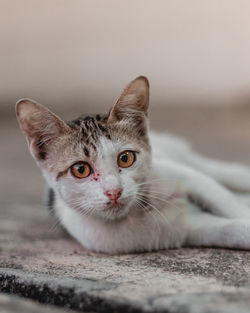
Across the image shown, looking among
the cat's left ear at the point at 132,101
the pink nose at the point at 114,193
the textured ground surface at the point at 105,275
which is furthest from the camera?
the cat's left ear at the point at 132,101

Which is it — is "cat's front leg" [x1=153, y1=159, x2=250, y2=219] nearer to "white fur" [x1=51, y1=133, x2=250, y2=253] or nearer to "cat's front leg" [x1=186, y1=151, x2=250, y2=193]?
"white fur" [x1=51, y1=133, x2=250, y2=253]

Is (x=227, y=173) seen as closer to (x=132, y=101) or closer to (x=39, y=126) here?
(x=132, y=101)

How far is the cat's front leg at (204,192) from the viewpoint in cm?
225

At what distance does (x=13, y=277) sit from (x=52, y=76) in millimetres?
6751

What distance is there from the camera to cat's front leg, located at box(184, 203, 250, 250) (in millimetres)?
1937

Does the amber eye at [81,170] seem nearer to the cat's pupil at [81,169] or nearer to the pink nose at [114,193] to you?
the cat's pupil at [81,169]

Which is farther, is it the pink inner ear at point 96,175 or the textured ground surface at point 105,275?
the pink inner ear at point 96,175

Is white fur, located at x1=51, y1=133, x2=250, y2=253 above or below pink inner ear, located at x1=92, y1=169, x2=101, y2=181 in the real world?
below

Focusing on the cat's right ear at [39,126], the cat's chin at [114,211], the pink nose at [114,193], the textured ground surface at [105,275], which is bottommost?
the textured ground surface at [105,275]

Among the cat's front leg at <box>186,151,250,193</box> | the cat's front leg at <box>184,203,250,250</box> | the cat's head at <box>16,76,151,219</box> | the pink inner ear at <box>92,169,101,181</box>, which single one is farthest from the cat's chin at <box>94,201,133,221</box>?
the cat's front leg at <box>186,151,250,193</box>

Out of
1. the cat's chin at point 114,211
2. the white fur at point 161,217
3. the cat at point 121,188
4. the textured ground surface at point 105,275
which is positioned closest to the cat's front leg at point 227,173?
the white fur at point 161,217

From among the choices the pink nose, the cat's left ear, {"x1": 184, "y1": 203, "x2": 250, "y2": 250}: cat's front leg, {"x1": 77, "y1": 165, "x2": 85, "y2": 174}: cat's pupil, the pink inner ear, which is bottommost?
{"x1": 184, "y1": 203, "x2": 250, "y2": 250}: cat's front leg

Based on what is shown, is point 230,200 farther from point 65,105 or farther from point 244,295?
point 65,105

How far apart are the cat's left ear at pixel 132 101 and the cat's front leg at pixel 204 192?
13.0 inches
